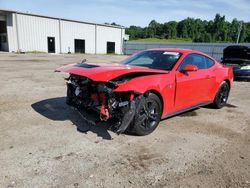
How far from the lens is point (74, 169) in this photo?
3051mm

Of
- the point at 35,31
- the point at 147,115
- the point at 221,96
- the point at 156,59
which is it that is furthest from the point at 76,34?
the point at 147,115

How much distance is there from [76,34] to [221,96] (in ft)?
108

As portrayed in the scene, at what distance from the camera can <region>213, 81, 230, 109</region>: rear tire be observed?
6100 millimetres

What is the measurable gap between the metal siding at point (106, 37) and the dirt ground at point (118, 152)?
116 ft

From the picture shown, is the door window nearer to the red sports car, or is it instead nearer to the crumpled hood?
the red sports car

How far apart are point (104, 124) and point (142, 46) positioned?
36790mm

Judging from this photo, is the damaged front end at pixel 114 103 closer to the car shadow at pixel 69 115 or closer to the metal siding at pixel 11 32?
the car shadow at pixel 69 115

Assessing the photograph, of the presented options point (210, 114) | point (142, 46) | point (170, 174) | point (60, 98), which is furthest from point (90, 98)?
point (142, 46)

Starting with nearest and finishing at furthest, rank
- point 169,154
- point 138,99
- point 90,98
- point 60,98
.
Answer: point 169,154
point 138,99
point 90,98
point 60,98

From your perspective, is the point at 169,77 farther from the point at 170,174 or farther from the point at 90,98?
the point at 170,174

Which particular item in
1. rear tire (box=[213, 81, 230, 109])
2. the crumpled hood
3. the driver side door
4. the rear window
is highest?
the rear window

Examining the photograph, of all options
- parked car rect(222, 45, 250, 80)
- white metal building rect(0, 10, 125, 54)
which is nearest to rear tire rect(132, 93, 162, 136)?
parked car rect(222, 45, 250, 80)

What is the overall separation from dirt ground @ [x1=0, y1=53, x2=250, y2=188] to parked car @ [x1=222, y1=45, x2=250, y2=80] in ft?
20.9

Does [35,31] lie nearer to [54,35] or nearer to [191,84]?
[54,35]
